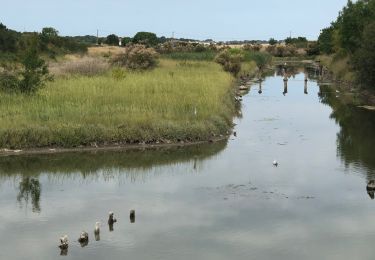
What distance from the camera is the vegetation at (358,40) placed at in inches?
1507

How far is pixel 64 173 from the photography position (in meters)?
18.9

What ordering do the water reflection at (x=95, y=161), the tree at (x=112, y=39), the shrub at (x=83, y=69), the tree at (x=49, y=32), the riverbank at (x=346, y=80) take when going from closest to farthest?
the water reflection at (x=95, y=161) → the shrub at (x=83, y=69) → the riverbank at (x=346, y=80) → the tree at (x=49, y=32) → the tree at (x=112, y=39)

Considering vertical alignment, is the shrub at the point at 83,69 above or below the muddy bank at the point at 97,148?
above

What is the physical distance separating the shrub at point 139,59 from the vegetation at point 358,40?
16.2m

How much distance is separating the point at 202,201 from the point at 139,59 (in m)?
31.5

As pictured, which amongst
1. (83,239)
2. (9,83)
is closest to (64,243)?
(83,239)

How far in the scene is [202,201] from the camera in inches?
618

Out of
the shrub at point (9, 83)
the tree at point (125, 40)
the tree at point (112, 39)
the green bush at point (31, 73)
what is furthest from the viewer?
the tree at point (112, 39)

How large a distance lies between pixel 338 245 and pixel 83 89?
1827 cm

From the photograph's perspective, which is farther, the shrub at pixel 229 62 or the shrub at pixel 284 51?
the shrub at pixel 284 51

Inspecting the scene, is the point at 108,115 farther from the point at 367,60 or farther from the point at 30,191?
the point at 367,60

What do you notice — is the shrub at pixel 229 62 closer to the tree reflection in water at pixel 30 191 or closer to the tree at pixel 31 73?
the tree at pixel 31 73

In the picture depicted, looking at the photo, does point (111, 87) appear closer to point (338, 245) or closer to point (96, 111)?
point (96, 111)

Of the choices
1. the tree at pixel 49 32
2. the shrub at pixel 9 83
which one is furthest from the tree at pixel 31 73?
the tree at pixel 49 32
